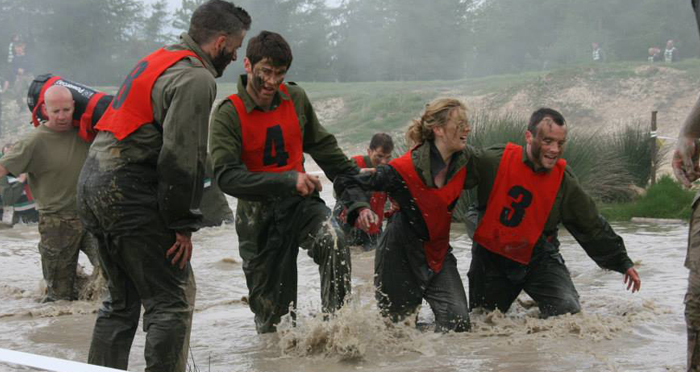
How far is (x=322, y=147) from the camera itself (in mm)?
6047

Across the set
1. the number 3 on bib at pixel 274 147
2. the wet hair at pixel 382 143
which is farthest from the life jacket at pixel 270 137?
the wet hair at pixel 382 143

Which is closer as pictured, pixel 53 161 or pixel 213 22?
pixel 213 22

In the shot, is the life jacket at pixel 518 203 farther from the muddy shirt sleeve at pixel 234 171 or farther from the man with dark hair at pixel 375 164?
the man with dark hair at pixel 375 164

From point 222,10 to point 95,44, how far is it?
3860cm

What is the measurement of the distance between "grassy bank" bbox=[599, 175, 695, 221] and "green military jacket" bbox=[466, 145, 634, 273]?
5819 millimetres

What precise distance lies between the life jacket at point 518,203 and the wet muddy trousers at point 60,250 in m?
3.35

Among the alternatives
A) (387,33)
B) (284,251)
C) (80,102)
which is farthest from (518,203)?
(387,33)

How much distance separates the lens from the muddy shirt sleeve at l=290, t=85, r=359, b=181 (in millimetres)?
5996

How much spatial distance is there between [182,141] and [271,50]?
1.42 m

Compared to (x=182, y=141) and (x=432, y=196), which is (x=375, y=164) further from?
(x=182, y=141)

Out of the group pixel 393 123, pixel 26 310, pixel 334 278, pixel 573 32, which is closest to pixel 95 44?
pixel 393 123

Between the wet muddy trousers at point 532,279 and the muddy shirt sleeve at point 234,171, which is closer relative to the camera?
the muddy shirt sleeve at point 234,171

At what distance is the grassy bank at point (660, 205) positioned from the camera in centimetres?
1184

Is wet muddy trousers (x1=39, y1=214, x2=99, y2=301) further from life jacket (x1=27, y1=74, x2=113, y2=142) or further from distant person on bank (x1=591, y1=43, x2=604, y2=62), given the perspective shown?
distant person on bank (x1=591, y1=43, x2=604, y2=62)
